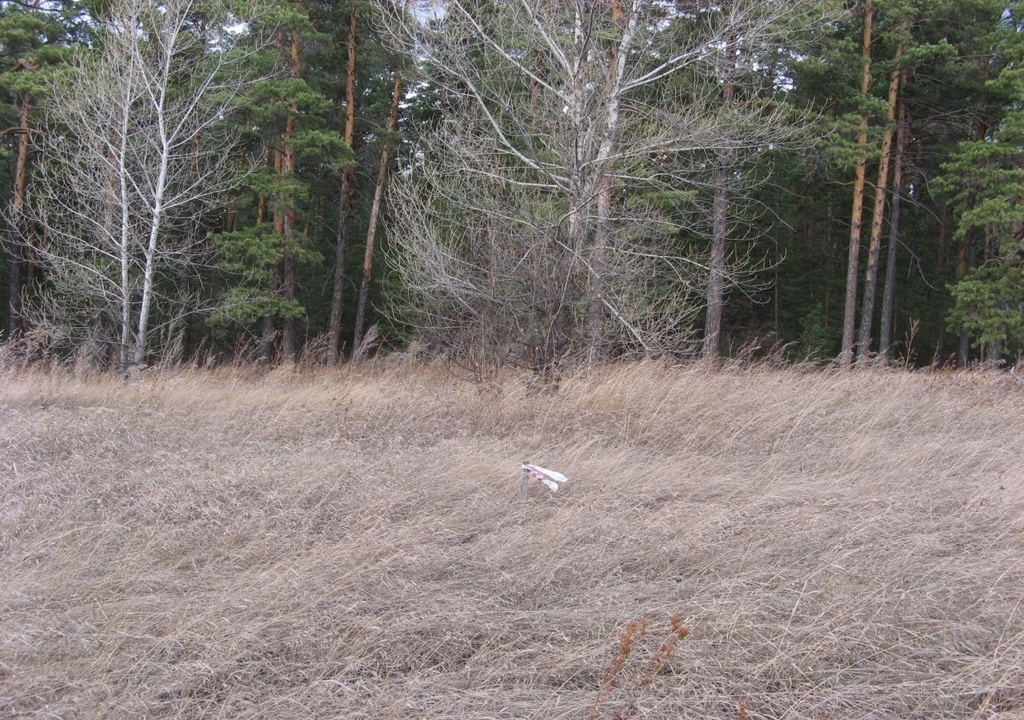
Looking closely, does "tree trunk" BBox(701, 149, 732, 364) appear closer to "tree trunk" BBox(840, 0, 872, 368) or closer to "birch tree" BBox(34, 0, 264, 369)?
"tree trunk" BBox(840, 0, 872, 368)

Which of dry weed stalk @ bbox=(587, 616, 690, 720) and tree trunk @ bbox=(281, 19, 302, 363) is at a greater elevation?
tree trunk @ bbox=(281, 19, 302, 363)

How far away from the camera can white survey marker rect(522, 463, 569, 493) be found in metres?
4.29

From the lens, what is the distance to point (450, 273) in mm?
8562

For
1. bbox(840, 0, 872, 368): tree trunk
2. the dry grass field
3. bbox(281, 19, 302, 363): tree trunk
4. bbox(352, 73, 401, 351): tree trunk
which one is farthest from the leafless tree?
bbox(352, 73, 401, 351): tree trunk

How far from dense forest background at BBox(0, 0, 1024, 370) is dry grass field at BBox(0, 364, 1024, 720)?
286 cm

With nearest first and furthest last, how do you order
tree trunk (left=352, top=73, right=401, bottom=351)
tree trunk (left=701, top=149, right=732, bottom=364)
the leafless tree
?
the leafless tree, tree trunk (left=701, top=149, right=732, bottom=364), tree trunk (left=352, top=73, right=401, bottom=351)

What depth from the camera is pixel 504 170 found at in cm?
850

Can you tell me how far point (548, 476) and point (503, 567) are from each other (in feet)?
3.21

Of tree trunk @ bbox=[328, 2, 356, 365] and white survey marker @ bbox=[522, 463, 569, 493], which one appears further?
tree trunk @ bbox=[328, 2, 356, 365]

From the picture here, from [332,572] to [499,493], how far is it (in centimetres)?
145

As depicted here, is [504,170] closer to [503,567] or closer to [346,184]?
[503,567]

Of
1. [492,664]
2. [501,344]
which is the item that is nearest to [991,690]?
[492,664]

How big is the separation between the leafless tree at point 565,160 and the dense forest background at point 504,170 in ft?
0.14

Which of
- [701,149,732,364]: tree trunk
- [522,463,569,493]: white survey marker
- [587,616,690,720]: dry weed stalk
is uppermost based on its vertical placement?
[701,149,732,364]: tree trunk
